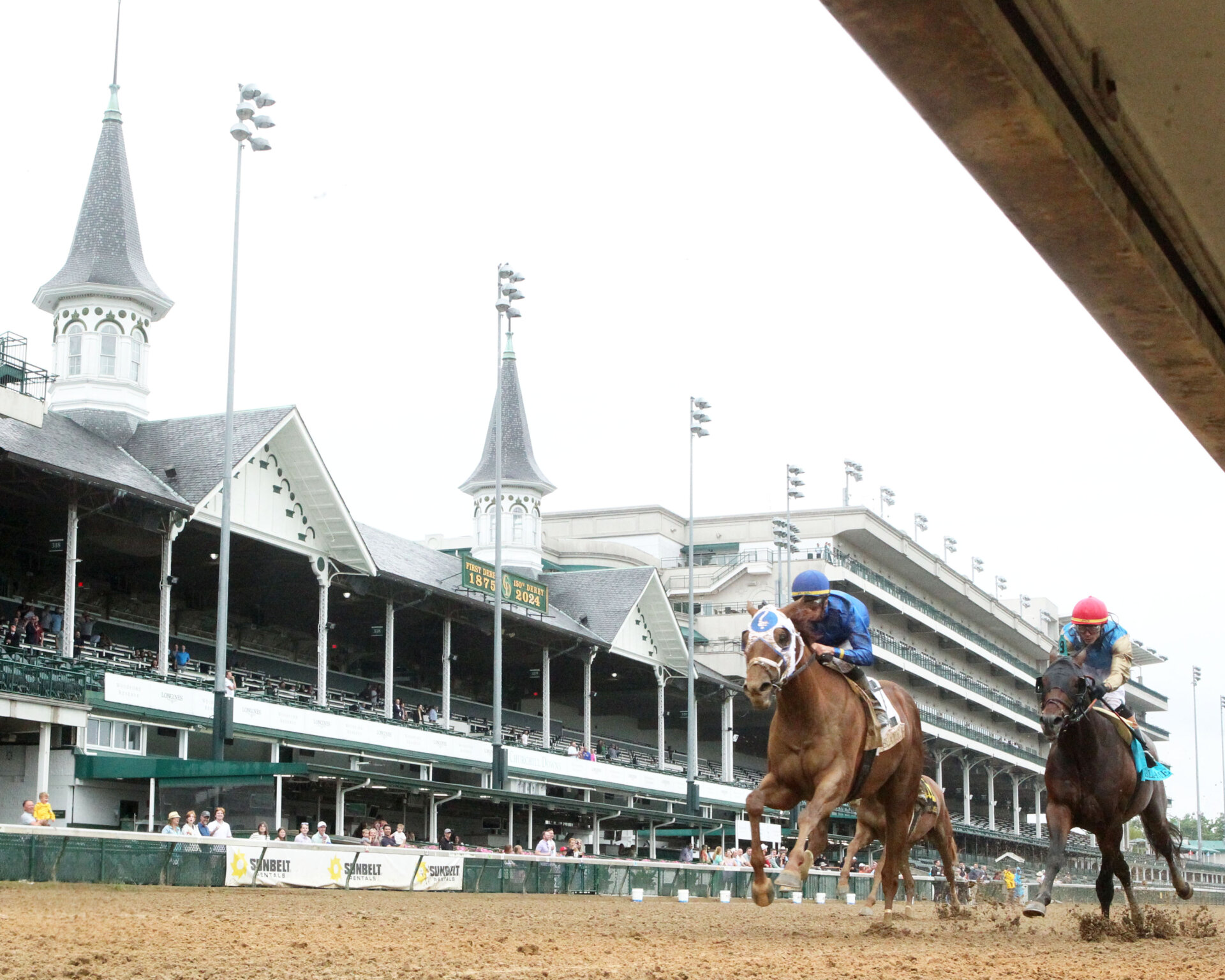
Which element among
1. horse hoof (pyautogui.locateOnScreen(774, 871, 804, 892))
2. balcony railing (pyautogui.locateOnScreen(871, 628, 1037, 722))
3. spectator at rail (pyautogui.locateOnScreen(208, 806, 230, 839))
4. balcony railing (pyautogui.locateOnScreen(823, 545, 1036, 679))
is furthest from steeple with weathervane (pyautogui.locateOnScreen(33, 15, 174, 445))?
balcony railing (pyautogui.locateOnScreen(871, 628, 1037, 722))

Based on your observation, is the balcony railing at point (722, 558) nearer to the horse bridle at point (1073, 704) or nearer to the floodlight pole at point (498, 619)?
the floodlight pole at point (498, 619)

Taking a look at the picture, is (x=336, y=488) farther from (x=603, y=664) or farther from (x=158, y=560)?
(x=603, y=664)

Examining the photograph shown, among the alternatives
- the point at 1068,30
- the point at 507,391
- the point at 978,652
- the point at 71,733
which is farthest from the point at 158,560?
the point at 978,652

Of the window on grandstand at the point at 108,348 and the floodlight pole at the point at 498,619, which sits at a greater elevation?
the window on grandstand at the point at 108,348

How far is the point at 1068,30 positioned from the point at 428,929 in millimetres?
7697

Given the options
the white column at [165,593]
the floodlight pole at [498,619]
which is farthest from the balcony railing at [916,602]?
the white column at [165,593]

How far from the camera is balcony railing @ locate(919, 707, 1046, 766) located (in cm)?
7831

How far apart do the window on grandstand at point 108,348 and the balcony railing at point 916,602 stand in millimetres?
40706

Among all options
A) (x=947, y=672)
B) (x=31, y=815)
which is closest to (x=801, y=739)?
(x=31, y=815)

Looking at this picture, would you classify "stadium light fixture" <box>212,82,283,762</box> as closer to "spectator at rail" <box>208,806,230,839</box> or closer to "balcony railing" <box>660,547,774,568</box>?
"spectator at rail" <box>208,806,230,839</box>

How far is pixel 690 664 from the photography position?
160ft

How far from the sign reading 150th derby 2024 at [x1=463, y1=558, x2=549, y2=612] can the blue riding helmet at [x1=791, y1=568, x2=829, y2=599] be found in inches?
1189

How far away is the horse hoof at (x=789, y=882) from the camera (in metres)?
9.94

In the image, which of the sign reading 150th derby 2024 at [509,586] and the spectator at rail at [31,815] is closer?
the spectator at rail at [31,815]
